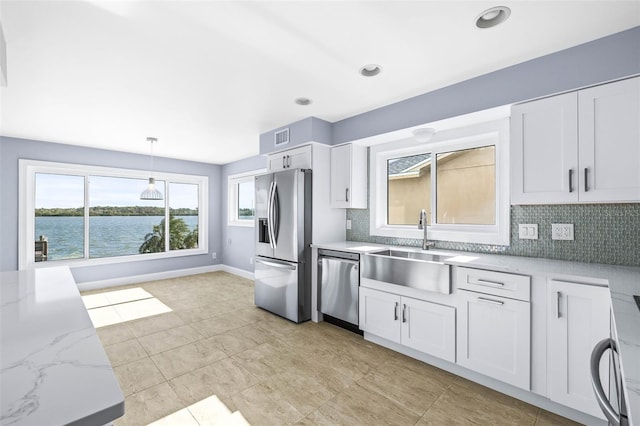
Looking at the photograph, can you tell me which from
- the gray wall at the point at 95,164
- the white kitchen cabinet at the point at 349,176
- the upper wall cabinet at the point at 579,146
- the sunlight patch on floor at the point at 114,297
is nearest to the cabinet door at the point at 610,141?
the upper wall cabinet at the point at 579,146

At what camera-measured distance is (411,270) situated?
258 cm

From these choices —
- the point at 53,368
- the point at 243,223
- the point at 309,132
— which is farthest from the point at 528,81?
the point at 243,223

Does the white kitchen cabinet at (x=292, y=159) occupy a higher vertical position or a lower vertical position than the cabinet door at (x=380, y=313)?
higher

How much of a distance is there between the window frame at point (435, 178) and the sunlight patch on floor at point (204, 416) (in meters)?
2.32

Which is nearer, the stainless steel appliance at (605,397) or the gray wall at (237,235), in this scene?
the stainless steel appliance at (605,397)

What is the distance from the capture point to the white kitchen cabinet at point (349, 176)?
3555 millimetres

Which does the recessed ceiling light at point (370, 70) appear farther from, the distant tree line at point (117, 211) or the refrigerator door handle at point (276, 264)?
the distant tree line at point (117, 211)

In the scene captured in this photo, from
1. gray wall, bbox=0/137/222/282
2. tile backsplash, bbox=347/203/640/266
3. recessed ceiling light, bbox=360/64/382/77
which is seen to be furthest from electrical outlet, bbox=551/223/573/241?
gray wall, bbox=0/137/222/282

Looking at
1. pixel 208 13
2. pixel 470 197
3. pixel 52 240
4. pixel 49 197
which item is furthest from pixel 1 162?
pixel 470 197

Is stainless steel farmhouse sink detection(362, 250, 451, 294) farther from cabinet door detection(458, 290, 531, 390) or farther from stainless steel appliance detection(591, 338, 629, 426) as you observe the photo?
stainless steel appliance detection(591, 338, 629, 426)

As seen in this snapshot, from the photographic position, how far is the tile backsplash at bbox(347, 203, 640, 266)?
2.07 meters

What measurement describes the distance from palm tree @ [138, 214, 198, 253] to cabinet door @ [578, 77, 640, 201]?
6.27m

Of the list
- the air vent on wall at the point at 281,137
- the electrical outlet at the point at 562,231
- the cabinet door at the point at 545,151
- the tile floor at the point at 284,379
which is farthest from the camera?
the air vent on wall at the point at 281,137

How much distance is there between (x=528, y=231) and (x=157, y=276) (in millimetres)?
5904
